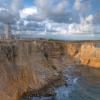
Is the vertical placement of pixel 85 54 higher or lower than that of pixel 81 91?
higher

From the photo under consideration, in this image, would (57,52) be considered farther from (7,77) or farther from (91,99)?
(7,77)

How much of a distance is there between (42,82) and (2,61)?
14319 mm

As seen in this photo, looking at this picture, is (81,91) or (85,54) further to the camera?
(85,54)

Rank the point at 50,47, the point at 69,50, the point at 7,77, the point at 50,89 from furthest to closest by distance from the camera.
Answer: the point at 69,50, the point at 50,47, the point at 50,89, the point at 7,77

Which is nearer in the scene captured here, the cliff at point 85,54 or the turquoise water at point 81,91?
the turquoise water at point 81,91

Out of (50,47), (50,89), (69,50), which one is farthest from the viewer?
(69,50)

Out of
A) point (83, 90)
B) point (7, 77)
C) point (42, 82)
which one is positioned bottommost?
A: point (83, 90)

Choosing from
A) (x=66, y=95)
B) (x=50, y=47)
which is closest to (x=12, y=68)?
(x=66, y=95)

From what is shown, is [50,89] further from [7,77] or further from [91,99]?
[7,77]

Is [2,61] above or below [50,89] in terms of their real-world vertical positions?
above

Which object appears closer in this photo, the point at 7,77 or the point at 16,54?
the point at 7,77

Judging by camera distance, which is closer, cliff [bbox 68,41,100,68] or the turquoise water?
the turquoise water

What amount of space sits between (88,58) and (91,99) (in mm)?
52621

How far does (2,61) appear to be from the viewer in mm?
30125
